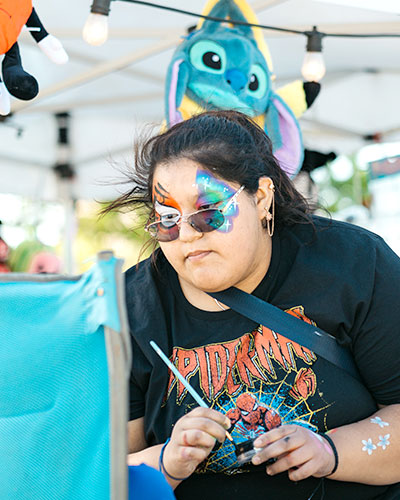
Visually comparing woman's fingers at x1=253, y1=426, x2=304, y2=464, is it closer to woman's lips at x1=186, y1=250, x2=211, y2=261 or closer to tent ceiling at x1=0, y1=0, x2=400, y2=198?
woman's lips at x1=186, y1=250, x2=211, y2=261

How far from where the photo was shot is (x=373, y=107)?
3.93 meters

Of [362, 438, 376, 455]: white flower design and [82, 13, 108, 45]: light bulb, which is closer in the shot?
[362, 438, 376, 455]: white flower design

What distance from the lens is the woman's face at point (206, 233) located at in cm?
108

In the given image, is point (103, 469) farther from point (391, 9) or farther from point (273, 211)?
point (391, 9)

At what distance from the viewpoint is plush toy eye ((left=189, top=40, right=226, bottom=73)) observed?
7.42 feet

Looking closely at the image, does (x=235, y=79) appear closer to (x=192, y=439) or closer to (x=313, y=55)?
(x=313, y=55)

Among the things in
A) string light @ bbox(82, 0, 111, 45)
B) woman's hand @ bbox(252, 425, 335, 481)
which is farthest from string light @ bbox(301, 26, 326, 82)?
woman's hand @ bbox(252, 425, 335, 481)

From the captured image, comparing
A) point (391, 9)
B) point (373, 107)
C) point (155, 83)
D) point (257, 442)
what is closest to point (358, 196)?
point (373, 107)

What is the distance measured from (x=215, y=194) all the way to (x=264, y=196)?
0.12 metres

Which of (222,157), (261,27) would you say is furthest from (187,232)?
(261,27)

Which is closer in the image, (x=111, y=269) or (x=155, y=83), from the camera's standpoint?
(x=111, y=269)

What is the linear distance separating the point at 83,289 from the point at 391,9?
1.32m

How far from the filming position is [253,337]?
111cm

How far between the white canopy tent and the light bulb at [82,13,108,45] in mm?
639
